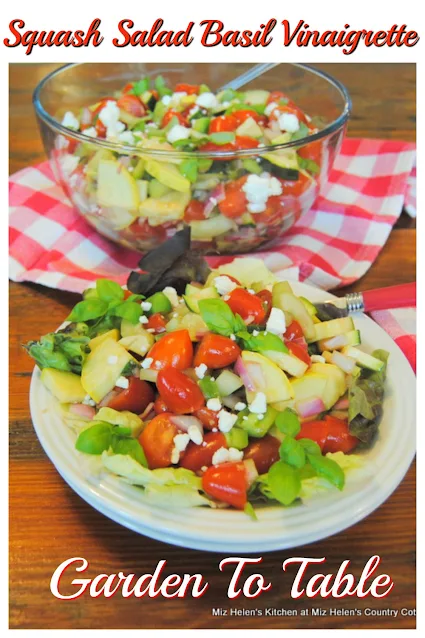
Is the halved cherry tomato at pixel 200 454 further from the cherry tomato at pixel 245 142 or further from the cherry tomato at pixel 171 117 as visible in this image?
the cherry tomato at pixel 171 117

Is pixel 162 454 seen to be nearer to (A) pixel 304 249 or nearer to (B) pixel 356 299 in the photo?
(B) pixel 356 299

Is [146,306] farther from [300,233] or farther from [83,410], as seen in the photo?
[300,233]

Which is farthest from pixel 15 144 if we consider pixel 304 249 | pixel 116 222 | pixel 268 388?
pixel 268 388

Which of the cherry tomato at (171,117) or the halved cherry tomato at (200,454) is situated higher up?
the cherry tomato at (171,117)

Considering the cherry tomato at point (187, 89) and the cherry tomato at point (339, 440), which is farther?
the cherry tomato at point (187, 89)

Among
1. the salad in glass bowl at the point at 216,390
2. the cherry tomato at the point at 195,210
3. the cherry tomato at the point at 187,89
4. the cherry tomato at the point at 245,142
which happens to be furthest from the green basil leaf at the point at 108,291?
the cherry tomato at the point at 187,89

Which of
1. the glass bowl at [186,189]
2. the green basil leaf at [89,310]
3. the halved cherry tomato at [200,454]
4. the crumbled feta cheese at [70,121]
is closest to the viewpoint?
the halved cherry tomato at [200,454]

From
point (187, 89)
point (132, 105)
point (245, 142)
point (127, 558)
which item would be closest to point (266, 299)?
point (127, 558)
